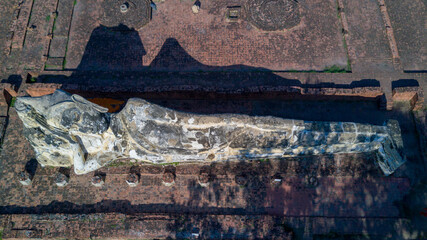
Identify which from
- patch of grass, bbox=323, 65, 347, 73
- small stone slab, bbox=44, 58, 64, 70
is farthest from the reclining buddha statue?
small stone slab, bbox=44, 58, 64, 70

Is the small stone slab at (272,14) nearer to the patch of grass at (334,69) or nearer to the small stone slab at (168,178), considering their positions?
the patch of grass at (334,69)

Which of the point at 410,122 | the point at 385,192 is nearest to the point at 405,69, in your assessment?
the point at 410,122

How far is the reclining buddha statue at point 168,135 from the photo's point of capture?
42.8ft

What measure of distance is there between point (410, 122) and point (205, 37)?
1124 centimetres

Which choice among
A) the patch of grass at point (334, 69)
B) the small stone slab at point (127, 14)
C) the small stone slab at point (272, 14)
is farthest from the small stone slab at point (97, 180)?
the patch of grass at point (334, 69)

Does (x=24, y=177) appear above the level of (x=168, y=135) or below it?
below

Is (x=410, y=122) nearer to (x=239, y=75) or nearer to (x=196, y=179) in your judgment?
(x=239, y=75)

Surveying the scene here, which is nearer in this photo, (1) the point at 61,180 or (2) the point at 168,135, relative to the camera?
(2) the point at 168,135

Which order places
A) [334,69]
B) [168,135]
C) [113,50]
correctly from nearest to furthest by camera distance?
[168,135] < [334,69] < [113,50]

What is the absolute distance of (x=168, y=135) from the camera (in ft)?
43.4

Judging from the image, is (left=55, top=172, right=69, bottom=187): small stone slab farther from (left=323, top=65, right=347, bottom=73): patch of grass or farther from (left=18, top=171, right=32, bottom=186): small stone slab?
(left=323, top=65, right=347, bottom=73): patch of grass

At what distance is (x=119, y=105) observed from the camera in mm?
16516

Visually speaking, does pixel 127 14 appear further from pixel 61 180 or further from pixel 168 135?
pixel 61 180

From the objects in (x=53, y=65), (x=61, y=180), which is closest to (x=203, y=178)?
(x=61, y=180)
